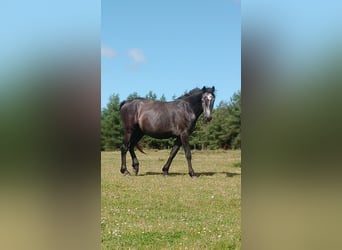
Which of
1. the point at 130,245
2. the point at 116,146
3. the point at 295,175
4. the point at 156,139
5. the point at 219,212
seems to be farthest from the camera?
the point at 156,139

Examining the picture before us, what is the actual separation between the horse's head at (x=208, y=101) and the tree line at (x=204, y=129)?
0.20 feet

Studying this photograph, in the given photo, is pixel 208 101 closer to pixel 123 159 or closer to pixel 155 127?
pixel 155 127

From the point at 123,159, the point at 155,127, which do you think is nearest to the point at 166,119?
the point at 155,127

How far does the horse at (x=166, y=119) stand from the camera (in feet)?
10.5

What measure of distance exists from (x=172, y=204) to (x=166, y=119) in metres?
1.39

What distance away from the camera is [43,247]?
1.47 metres

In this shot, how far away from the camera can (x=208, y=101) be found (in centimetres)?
350

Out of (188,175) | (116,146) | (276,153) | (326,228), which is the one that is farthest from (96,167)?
(188,175)

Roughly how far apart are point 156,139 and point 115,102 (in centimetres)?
130

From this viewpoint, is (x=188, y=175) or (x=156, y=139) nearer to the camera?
(x=188, y=175)

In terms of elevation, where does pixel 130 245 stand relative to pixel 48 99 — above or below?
below

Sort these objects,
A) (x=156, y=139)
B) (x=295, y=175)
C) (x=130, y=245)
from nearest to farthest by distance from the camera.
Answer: (x=295, y=175) < (x=130, y=245) < (x=156, y=139)

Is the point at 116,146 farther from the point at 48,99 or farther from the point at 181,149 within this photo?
the point at 48,99

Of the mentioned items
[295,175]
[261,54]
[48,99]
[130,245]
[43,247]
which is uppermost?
[261,54]
